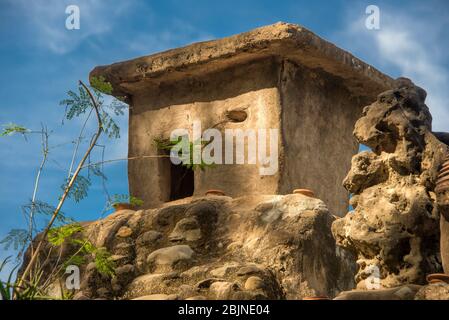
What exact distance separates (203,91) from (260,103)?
2.99 feet

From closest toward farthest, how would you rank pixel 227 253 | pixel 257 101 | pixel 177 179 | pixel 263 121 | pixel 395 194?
pixel 395 194 < pixel 227 253 < pixel 263 121 < pixel 257 101 < pixel 177 179

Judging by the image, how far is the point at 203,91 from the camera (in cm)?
1136

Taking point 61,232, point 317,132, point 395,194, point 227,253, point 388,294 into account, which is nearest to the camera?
point 388,294

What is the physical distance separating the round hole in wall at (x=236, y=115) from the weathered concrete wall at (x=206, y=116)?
5 centimetres

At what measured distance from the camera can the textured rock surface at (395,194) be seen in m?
6.73

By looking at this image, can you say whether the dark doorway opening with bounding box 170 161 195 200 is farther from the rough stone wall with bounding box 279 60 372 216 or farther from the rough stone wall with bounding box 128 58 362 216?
the rough stone wall with bounding box 279 60 372 216

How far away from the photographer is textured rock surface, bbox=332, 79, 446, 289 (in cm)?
673

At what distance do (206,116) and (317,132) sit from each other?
136 cm

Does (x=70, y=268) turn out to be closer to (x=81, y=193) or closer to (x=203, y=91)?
(x=81, y=193)

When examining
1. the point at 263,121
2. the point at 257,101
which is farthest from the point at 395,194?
the point at 257,101

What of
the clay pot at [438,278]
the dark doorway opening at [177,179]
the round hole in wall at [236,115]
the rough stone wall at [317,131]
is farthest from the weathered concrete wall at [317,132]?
the clay pot at [438,278]

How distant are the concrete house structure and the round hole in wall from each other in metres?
0.01

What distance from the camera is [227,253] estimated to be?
8.62 m

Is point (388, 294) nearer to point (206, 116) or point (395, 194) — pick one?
point (395, 194)
